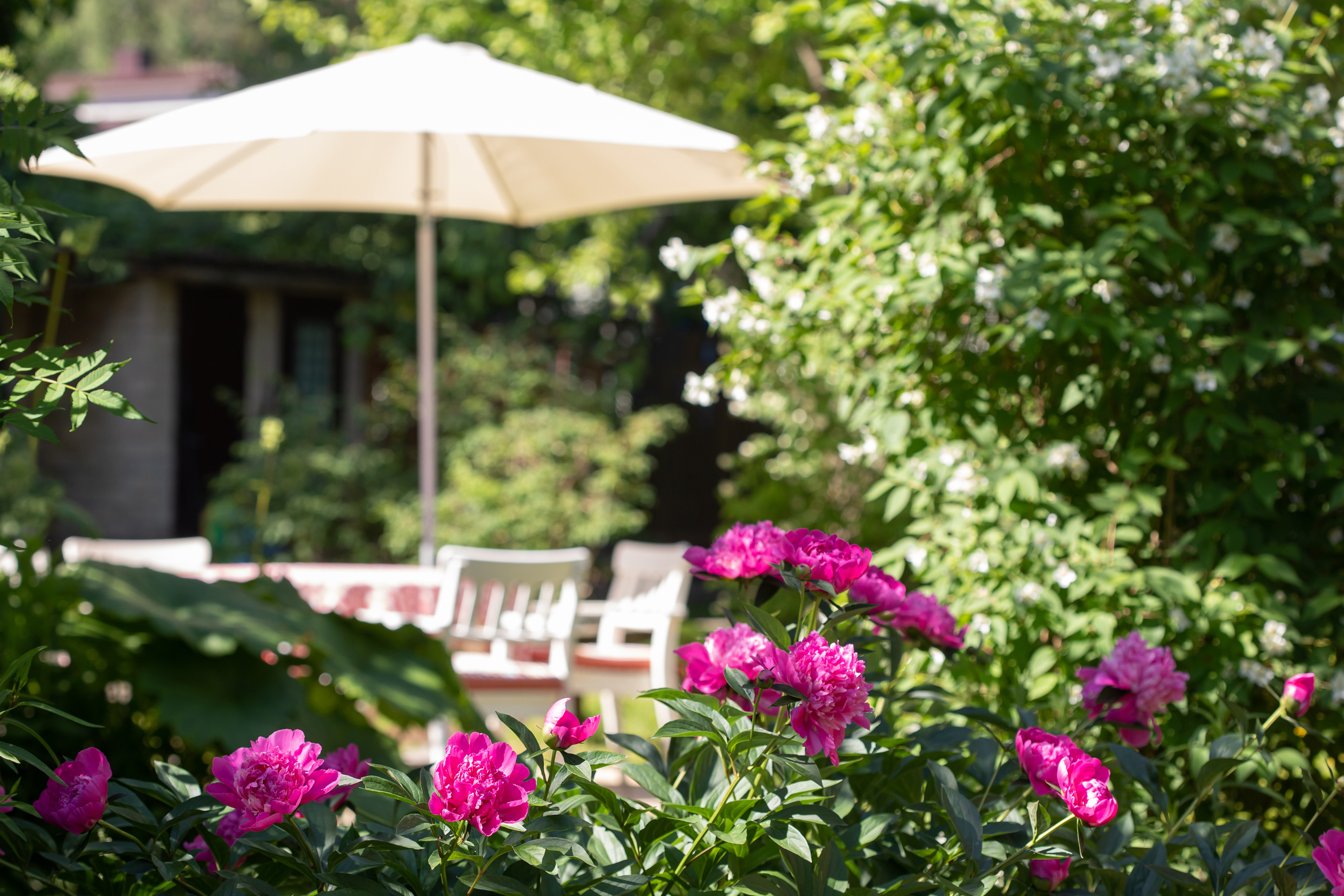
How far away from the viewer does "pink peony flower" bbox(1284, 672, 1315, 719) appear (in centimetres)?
104

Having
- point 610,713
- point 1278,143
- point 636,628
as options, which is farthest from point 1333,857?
point 610,713

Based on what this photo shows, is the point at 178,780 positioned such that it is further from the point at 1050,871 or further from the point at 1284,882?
the point at 1284,882

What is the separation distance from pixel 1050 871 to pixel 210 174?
11.7 ft

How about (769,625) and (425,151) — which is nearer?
(769,625)

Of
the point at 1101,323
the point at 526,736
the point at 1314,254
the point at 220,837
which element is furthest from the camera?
the point at 1314,254

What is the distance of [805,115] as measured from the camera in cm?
207

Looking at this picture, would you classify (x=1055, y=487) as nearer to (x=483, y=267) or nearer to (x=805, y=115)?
(x=805, y=115)

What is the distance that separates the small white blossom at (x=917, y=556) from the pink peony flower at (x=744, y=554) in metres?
0.79

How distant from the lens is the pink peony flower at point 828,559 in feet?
3.00

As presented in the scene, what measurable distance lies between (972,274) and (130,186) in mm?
2935

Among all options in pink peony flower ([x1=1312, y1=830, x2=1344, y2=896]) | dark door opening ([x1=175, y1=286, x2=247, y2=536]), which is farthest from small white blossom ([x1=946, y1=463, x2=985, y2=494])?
dark door opening ([x1=175, y1=286, x2=247, y2=536])

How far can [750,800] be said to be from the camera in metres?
0.86

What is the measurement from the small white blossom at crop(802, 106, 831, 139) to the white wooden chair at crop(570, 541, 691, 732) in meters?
1.97

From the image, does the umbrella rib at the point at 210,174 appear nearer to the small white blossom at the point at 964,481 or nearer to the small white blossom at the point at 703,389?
the small white blossom at the point at 703,389
